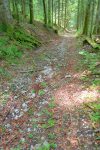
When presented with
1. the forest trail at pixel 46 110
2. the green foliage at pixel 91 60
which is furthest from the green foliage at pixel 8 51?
the green foliage at pixel 91 60

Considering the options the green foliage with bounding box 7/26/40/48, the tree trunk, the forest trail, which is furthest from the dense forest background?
the tree trunk

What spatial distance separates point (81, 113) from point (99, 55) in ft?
17.4

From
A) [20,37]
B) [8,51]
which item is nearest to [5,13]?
[20,37]

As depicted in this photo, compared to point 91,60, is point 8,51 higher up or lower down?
higher up

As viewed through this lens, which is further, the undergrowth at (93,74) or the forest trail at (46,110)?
the undergrowth at (93,74)

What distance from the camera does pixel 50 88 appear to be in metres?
7.54

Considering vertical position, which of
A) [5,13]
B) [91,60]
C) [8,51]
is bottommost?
[91,60]

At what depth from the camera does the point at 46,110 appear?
616cm

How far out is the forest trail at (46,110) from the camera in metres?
4.96

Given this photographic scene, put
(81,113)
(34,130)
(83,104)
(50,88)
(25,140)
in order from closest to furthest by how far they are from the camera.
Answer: (25,140) → (34,130) → (81,113) → (83,104) → (50,88)

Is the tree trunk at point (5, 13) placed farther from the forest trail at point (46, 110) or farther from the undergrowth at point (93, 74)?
the undergrowth at point (93, 74)

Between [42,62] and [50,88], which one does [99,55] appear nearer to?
[42,62]

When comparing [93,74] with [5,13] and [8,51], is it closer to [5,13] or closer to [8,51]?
[8,51]

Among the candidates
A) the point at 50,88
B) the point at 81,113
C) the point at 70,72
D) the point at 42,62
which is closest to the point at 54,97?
the point at 50,88
